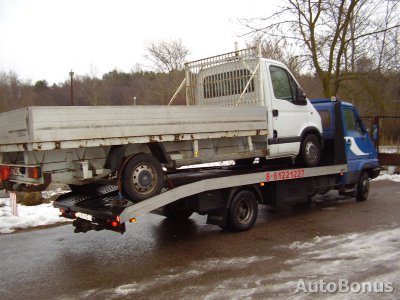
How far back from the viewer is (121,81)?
218ft

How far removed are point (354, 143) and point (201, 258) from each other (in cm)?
573

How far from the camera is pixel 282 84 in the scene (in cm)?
809

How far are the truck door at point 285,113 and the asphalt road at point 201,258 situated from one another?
1603 mm

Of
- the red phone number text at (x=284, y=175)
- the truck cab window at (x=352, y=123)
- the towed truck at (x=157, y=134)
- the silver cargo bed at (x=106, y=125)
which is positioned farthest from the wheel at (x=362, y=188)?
the silver cargo bed at (x=106, y=125)

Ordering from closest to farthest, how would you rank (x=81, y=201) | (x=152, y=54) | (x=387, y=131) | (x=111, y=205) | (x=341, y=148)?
(x=111, y=205)
(x=81, y=201)
(x=341, y=148)
(x=387, y=131)
(x=152, y=54)

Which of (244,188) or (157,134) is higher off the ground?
(157,134)

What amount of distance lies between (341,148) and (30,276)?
6.99 metres

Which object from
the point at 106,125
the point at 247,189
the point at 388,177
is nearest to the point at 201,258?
the point at 247,189

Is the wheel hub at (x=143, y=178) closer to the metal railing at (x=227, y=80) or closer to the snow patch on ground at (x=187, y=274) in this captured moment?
the snow patch on ground at (x=187, y=274)

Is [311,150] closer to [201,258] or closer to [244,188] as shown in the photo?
[244,188]

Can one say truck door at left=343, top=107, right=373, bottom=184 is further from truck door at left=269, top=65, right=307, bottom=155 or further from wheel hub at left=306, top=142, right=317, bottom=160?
truck door at left=269, top=65, right=307, bottom=155

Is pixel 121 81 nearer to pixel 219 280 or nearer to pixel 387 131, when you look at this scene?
pixel 387 131

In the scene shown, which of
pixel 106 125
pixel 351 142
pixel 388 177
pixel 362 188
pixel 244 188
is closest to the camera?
pixel 106 125

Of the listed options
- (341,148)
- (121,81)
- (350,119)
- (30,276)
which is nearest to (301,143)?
(341,148)
